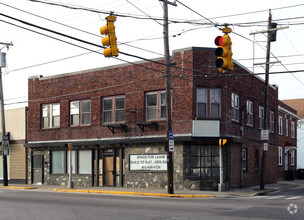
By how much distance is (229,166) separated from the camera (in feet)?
92.6

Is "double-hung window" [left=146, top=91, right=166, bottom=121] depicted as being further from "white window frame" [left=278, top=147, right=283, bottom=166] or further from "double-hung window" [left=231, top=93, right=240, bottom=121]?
"white window frame" [left=278, top=147, right=283, bottom=166]

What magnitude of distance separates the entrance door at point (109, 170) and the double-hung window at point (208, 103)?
24.1ft

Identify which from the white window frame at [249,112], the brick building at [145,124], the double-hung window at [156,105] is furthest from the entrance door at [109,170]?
the white window frame at [249,112]

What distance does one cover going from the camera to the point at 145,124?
1136 inches

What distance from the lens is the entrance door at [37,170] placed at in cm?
3503

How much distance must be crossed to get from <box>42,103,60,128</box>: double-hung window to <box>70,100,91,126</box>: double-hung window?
1.46 meters

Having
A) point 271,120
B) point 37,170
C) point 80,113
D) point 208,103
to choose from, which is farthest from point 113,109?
point 271,120

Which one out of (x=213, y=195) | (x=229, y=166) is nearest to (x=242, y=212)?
(x=213, y=195)

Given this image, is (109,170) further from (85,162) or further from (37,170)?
(37,170)

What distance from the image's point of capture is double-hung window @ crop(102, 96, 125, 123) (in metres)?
30.6

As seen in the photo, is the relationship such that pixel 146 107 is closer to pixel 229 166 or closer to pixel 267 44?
pixel 229 166

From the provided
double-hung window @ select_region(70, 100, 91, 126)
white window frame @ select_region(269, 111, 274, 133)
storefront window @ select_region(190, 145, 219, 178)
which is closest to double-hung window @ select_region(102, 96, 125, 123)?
double-hung window @ select_region(70, 100, 91, 126)

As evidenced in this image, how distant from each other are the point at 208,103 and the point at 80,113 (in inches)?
391

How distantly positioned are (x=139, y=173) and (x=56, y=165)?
7.94m
